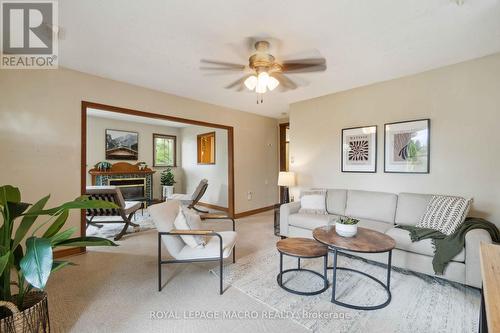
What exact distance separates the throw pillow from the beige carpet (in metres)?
0.44

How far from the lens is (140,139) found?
6.82m

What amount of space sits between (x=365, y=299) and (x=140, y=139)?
6.83m

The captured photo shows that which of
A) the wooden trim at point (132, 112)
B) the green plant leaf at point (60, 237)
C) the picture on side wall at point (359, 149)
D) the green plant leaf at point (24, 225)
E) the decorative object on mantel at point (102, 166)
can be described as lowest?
the green plant leaf at point (60, 237)

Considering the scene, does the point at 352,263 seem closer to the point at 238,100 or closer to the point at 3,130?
the point at 238,100

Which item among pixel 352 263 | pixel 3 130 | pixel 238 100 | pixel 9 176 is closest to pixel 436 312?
pixel 352 263

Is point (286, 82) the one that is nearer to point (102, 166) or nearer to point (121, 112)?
point (121, 112)

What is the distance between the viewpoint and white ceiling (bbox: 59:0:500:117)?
1.83m

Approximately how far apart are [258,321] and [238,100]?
12.1 feet

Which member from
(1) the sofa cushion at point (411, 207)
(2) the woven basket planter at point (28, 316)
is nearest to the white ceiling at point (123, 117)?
(2) the woven basket planter at point (28, 316)

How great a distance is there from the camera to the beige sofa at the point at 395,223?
2.13 meters

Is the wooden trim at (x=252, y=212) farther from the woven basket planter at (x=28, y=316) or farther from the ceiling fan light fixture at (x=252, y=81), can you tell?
the woven basket planter at (x=28, y=316)

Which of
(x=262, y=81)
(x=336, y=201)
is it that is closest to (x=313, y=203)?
(x=336, y=201)
